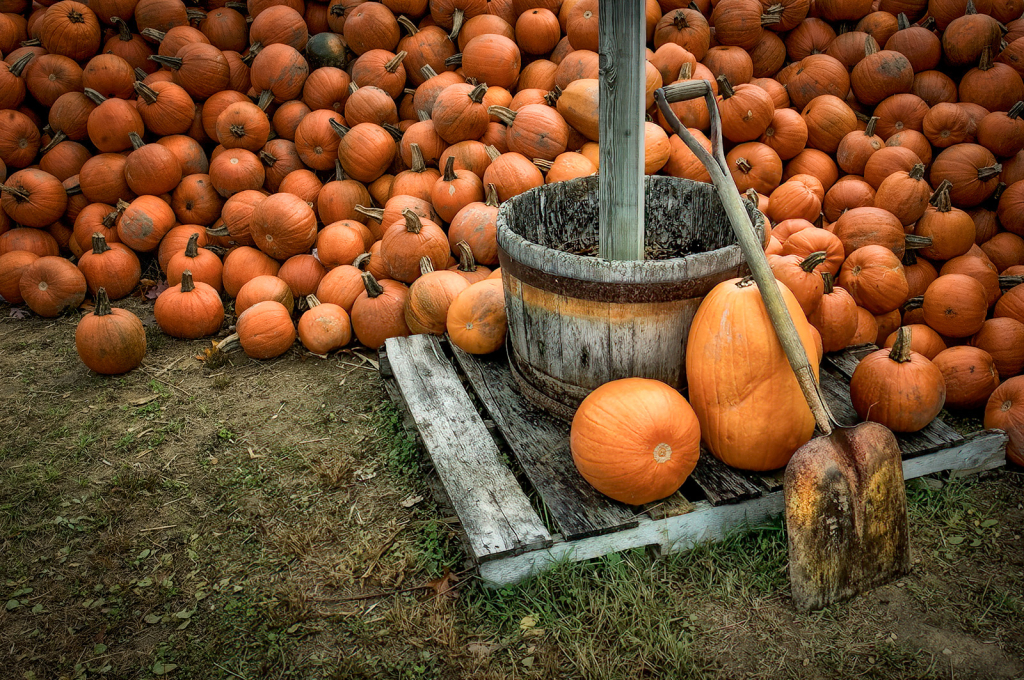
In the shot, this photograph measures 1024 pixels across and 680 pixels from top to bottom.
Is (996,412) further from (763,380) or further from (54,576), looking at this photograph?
(54,576)

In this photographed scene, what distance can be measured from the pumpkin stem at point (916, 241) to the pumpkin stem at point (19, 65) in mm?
6549

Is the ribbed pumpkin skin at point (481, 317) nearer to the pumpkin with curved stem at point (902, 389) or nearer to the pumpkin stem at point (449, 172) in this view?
the pumpkin stem at point (449, 172)

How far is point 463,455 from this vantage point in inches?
114

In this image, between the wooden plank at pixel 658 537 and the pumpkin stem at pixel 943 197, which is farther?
the pumpkin stem at pixel 943 197

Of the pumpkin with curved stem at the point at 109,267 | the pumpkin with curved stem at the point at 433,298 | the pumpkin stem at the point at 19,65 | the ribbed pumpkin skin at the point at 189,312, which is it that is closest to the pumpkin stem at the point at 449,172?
the pumpkin with curved stem at the point at 433,298

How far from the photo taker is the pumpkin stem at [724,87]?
447cm

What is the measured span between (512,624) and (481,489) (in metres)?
0.53

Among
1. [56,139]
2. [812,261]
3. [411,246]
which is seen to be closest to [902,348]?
[812,261]

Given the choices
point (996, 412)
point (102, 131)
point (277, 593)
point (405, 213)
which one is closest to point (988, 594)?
point (996, 412)

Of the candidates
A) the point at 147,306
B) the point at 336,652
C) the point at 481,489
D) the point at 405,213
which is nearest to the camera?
the point at 336,652

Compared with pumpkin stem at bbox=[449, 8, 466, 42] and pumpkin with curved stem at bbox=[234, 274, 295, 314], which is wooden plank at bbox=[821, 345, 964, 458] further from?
pumpkin stem at bbox=[449, 8, 466, 42]

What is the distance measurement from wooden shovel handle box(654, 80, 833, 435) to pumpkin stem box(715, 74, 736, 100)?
6.89ft

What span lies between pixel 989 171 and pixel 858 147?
0.74 m

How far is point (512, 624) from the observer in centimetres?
235
